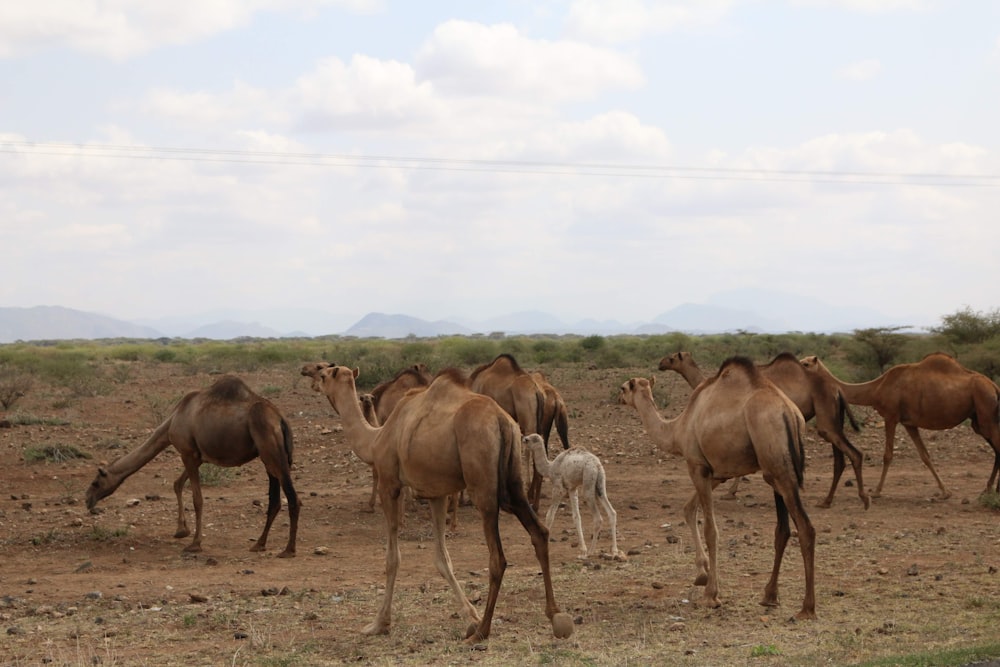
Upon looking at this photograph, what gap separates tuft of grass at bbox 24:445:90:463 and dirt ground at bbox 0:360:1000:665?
0.72 feet

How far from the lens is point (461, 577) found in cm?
1109

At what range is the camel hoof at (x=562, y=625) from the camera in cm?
829

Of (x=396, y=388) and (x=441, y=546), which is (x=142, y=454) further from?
(x=441, y=546)

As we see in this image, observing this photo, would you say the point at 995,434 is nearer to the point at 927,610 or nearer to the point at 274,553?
the point at 927,610

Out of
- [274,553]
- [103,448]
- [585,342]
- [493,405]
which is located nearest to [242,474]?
[103,448]

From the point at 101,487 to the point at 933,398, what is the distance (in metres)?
12.2

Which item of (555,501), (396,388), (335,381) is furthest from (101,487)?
(555,501)

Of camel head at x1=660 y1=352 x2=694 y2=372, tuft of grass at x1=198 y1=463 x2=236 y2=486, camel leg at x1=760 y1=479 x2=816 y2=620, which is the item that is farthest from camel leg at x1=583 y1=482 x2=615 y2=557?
tuft of grass at x1=198 y1=463 x2=236 y2=486

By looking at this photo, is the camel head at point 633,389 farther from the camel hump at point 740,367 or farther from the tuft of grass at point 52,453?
the tuft of grass at point 52,453

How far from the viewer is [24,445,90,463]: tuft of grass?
18.2 metres

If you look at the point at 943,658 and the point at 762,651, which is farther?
the point at 762,651

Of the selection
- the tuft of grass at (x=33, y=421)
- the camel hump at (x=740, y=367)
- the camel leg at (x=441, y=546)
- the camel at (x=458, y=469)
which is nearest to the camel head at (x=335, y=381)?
the camel at (x=458, y=469)

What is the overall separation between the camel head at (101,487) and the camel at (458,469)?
19.3 feet

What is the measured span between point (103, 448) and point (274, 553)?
854cm
